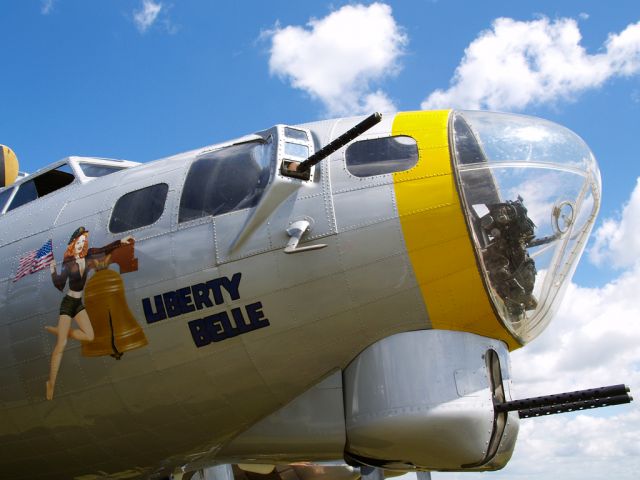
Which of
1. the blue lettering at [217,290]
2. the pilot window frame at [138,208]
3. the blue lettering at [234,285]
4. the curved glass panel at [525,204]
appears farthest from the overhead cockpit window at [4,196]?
the curved glass panel at [525,204]

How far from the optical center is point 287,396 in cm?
788

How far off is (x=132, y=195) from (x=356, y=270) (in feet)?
9.98

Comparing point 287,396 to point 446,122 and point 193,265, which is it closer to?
point 193,265

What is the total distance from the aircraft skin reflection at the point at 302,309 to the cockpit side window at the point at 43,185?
5.18ft

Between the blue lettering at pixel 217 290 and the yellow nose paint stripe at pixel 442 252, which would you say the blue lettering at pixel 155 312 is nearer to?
the blue lettering at pixel 217 290

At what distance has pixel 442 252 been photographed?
23.8 ft

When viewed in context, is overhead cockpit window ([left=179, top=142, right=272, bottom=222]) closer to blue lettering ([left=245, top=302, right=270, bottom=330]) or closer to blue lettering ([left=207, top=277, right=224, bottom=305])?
blue lettering ([left=207, top=277, right=224, bottom=305])

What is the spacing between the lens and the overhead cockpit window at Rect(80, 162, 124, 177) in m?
10.2

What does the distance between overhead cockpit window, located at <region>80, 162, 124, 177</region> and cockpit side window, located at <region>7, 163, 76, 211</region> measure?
0.19 metres

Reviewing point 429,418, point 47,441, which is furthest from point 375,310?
point 47,441

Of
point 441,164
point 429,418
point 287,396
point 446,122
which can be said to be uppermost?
point 446,122

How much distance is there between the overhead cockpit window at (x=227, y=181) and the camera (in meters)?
7.98

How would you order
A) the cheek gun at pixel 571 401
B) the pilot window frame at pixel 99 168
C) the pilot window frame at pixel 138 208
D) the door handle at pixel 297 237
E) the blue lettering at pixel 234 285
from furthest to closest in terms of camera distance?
the pilot window frame at pixel 99 168 < the pilot window frame at pixel 138 208 < the blue lettering at pixel 234 285 < the door handle at pixel 297 237 < the cheek gun at pixel 571 401

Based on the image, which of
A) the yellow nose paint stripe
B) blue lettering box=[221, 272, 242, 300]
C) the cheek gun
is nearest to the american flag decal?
blue lettering box=[221, 272, 242, 300]
